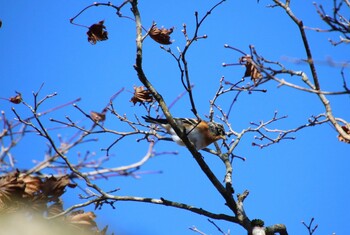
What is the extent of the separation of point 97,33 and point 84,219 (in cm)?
231

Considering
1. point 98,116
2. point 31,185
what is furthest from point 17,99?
point 31,185

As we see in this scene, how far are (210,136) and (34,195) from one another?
3.56 metres

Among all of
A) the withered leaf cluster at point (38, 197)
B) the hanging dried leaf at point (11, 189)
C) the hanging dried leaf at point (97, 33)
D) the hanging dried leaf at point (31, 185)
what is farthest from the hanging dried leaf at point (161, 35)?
the hanging dried leaf at point (11, 189)

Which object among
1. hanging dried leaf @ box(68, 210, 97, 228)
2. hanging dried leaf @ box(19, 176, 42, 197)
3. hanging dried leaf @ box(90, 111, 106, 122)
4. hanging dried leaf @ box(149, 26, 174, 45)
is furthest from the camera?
hanging dried leaf @ box(90, 111, 106, 122)

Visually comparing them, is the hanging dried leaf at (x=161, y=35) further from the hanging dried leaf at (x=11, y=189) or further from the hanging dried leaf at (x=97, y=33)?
the hanging dried leaf at (x=11, y=189)

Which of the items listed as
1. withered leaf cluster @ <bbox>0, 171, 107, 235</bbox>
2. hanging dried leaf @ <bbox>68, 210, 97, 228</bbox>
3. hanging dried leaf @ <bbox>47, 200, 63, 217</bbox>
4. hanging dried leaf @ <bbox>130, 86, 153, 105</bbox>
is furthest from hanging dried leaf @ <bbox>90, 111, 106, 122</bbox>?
hanging dried leaf @ <bbox>68, 210, 97, 228</bbox>

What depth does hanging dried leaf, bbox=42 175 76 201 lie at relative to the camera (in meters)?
4.93

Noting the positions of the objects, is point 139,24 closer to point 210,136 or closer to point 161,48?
point 161,48

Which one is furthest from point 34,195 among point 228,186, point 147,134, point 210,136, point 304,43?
point 210,136

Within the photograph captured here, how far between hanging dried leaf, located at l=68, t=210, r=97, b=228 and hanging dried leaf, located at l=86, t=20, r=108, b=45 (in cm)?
215

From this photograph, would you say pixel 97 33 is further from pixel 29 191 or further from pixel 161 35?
pixel 29 191

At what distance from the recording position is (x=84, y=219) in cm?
460

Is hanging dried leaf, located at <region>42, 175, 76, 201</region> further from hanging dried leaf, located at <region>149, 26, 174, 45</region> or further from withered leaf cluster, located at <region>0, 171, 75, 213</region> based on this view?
hanging dried leaf, located at <region>149, 26, 174, 45</region>

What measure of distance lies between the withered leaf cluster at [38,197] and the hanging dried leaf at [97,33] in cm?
173
